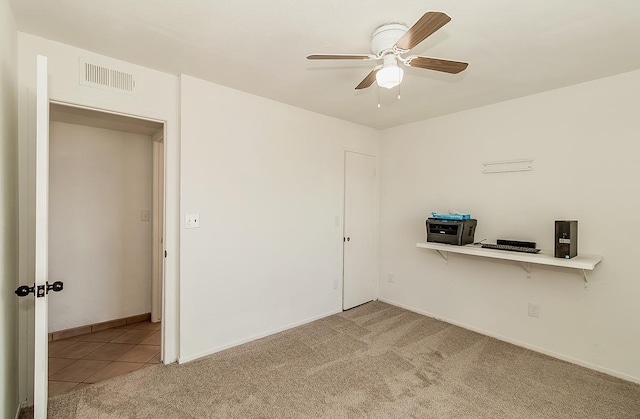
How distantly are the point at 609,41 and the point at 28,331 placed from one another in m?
4.25

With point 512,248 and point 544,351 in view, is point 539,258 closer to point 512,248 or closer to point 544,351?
point 512,248

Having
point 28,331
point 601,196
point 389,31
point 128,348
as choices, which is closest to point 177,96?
point 389,31

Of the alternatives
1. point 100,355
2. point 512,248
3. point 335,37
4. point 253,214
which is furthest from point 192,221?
point 512,248

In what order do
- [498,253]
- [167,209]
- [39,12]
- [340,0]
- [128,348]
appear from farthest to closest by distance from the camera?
[128,348]
[498,253]
[167,209]
[39,12]
[340,0]

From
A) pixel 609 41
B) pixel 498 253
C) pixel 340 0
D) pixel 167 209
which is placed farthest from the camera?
pixel 498 253

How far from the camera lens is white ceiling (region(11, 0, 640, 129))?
5.32 feet

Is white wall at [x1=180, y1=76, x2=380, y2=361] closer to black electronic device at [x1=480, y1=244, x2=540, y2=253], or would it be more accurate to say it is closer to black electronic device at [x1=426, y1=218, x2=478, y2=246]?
black electronic device at [x1=426, y1=218, x2=478, y2=246]

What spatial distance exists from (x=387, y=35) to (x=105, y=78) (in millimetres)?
2032

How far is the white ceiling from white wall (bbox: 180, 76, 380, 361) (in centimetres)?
40

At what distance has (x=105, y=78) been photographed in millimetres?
2197

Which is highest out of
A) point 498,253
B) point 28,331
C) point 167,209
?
point 167,209

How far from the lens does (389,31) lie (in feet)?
5.75

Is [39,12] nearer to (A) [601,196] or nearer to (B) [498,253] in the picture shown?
(B) [498,253]

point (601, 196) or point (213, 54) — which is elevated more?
point (213, 54)
